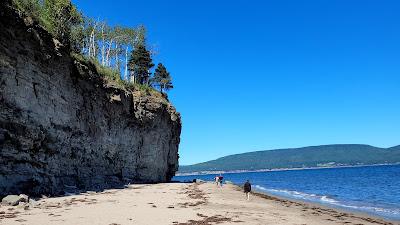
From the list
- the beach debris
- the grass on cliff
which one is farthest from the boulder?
the grass on cliff

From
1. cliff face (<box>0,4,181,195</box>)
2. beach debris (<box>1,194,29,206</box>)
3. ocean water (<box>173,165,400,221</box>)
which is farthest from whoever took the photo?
ocean water (<box>173,165,400,221</box>)

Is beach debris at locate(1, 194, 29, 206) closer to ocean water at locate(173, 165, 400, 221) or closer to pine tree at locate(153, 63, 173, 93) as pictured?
ocean water at locate(173, 165, 400, 221)

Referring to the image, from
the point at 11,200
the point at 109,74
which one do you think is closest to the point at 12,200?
the point at 11,200

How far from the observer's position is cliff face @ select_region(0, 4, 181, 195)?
80.7 ft

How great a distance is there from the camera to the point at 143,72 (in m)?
69.8

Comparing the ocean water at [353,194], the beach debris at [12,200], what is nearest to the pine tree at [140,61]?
the ocean water at [353,194]

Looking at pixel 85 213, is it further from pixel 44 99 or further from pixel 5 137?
pixel 44 99

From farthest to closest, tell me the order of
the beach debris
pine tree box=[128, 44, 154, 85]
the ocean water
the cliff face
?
pine tree box=[128, 44, 154, 85] < the ocean water < the cliff face < the beach debris

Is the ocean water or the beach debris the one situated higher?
the beach debris

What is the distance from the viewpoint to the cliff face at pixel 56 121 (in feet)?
80.7

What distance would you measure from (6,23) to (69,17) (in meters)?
25.6

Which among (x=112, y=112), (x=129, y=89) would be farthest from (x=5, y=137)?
(x=129, y=89)

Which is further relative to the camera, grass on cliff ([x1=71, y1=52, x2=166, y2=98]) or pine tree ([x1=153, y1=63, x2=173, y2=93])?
pine tree ([x1=153, y1=63, x2=173, y2=93])

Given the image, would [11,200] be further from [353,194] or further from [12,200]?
[353,194]
